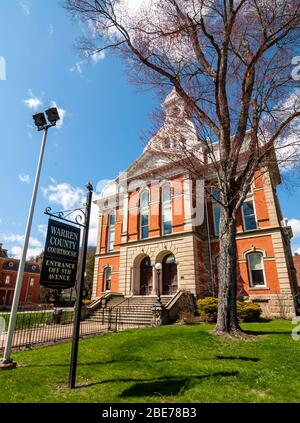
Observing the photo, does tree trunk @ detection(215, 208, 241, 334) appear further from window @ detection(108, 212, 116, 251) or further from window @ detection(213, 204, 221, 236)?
window @ detection(108, 212, 116, 251)

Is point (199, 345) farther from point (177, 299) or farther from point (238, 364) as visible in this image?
point (177, 299)

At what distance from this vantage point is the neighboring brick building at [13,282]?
4506cm

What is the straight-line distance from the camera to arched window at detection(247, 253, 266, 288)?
17.4 meters

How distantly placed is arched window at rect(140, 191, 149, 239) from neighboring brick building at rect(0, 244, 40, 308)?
33060 mm

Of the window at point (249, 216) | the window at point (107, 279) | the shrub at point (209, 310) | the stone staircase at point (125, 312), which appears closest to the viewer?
the shrub at point (209, 310)

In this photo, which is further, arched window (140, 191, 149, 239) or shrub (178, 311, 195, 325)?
arched window (140, 191, 149, 239)

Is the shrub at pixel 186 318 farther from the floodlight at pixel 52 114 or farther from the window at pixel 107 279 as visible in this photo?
the floodlight at pixel 52 114

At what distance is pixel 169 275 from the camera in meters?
20.4

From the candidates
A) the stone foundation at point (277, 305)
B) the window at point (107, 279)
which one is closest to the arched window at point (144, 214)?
the window at point (107, 279)

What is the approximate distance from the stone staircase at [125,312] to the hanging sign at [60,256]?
8470mm

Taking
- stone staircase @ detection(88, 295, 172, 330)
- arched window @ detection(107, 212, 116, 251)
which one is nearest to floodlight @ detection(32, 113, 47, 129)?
stone staircase @ detection(88, 295, 172, 330)

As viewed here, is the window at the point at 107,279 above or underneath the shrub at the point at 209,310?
above

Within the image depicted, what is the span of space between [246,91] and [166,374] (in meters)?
10.7

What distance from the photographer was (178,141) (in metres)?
10.7
